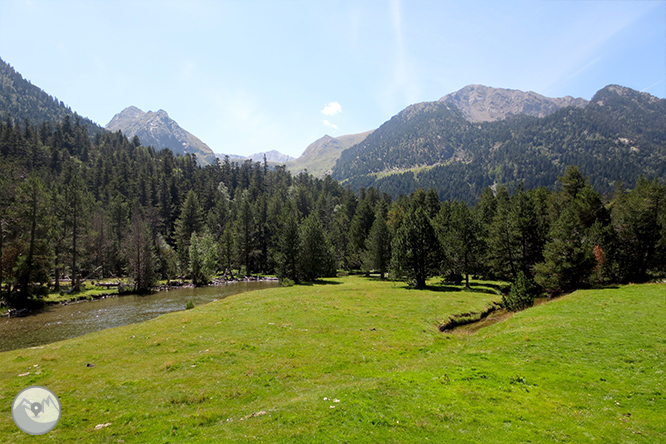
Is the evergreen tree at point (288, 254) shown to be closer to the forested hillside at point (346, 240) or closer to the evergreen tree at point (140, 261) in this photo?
the forested hillside at point (346, 240)

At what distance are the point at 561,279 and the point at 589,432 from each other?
41461 millimetres

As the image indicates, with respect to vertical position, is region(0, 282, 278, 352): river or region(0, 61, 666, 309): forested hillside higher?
region(0, 61, 666, 309): forested hillside

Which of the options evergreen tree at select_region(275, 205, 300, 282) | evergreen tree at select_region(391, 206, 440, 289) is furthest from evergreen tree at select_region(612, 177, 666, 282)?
evergreen tree at select_region(275, 205, 300, 282)

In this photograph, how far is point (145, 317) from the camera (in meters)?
40.9

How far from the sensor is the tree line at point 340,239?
159 feet

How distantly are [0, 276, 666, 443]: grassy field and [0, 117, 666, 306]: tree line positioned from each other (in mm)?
20367

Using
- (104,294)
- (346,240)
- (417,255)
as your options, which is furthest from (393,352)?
(346,240)

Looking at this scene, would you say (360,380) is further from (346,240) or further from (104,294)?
(346,240)

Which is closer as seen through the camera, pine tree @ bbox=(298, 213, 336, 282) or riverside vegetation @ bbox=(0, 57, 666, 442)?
riverside vegetation @ bbox=(0, 57, 666, 442)

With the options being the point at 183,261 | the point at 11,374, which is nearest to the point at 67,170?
the point at 183,261

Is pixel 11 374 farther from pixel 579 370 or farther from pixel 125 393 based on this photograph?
pixel 579 370

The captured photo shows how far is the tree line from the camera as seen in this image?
48.4 m

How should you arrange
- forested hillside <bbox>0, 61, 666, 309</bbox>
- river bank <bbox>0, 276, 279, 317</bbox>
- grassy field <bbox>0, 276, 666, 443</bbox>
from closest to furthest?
grassy field <bbox>0, 276, 666, 443</bbox>
river bank <bbox>0, 276, 279, 317</bbox>
forested hillside <bbox>0, 61, 666, 309</bbox>

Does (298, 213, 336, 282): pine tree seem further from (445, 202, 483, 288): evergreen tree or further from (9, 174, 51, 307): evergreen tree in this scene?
(9, 174, 51, 307): evergreen tree
